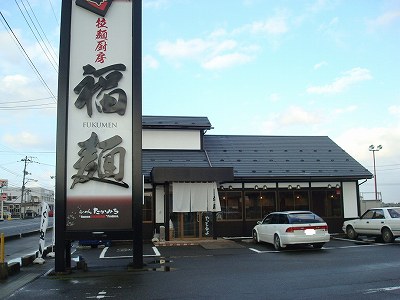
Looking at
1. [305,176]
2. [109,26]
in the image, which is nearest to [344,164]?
[305,176]

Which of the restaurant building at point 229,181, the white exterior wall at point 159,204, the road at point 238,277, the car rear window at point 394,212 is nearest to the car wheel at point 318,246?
the road at point 238,277

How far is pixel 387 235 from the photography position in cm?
1778

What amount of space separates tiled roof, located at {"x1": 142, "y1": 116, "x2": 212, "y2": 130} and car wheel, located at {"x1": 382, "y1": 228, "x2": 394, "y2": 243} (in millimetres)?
11121

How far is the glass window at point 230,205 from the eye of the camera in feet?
74.0

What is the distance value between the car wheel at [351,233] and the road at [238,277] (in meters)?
4.46

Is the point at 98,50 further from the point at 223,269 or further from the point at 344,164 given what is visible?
the point at 344,164

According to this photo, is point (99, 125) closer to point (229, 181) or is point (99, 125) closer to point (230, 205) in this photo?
point (229, 181)

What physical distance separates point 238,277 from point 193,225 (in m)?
10.8

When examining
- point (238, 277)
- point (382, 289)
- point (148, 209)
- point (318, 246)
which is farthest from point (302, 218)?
point (148, 209)

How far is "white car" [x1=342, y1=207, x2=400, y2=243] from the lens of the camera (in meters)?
17.6

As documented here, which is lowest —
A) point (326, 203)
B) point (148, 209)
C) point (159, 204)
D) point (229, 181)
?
point (148, 209)

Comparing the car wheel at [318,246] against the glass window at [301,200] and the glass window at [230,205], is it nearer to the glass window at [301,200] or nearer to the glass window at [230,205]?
the glass window at [230,205]

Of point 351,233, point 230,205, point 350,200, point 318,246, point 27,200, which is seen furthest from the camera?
point 27,200

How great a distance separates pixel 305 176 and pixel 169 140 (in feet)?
27.0
